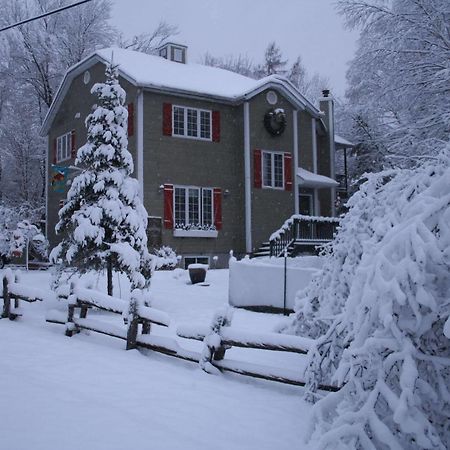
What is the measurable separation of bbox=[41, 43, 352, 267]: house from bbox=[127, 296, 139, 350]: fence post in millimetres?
11305

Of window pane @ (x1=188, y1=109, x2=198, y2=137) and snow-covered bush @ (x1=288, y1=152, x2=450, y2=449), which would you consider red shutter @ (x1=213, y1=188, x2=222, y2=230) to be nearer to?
window pane @ (x1=188, y1=109, x2=198, y2=137)

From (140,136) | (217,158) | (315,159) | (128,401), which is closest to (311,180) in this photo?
(315,159)

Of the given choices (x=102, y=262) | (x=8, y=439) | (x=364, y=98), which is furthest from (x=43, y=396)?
(x=364, y=98)

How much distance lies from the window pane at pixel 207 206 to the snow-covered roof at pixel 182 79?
12.4ft

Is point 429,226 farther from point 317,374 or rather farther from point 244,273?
point 244,273

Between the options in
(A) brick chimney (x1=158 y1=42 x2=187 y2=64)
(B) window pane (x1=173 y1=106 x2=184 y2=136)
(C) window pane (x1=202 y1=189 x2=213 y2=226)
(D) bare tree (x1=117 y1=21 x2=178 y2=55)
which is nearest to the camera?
(B) window pane (x1=173 y1=106 x2=184 y2=136)

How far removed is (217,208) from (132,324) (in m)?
13.5

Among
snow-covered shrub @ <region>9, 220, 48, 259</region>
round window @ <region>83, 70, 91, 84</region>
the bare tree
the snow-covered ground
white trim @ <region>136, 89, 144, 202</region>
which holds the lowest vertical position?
the snow-covered ground

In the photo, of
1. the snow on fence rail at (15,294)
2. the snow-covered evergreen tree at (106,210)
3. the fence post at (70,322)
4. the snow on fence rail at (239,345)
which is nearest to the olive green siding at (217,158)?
the snow-covered evergreen tree at (106,210)

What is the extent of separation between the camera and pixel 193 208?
20.9 meters

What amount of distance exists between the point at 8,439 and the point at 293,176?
1965 centimetres

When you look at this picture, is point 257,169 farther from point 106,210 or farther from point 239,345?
point 239,345

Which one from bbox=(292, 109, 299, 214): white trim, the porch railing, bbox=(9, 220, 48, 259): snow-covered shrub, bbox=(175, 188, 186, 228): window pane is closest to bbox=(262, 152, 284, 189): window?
bbox=(292, 109, 299, 214): white trim

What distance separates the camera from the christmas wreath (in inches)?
883
